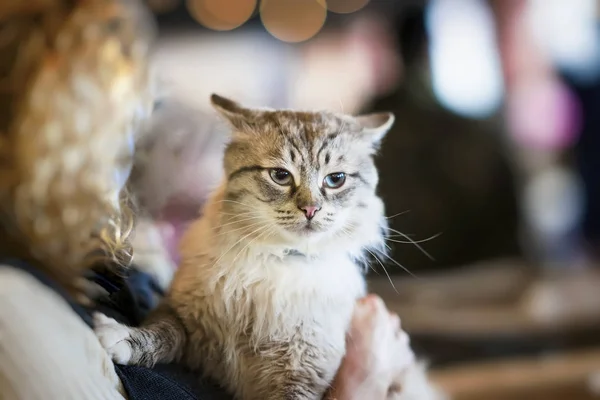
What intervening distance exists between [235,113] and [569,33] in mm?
3161

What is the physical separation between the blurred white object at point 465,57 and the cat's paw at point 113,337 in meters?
2.70

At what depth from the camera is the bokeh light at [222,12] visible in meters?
3.47

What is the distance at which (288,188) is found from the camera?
3.45 feet

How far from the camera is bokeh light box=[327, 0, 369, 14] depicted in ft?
11.8

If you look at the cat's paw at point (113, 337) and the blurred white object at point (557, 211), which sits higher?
the blurred white object at point (557, 211)

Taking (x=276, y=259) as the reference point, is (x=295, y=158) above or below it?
above

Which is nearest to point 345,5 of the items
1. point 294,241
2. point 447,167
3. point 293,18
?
point 293,18

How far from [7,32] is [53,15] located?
6 cm

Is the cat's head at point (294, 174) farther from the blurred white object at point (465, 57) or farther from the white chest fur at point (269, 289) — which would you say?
the blurred white object at point (465, 57)

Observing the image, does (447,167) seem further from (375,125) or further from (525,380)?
(375,125)

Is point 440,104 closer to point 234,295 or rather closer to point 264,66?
point 264,66

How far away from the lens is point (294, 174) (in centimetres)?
105

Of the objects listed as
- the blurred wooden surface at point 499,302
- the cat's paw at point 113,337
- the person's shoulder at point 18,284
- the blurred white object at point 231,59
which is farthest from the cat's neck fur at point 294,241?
the blurred white object at point 231,59

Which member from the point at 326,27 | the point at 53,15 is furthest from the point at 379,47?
the point at 53,15
